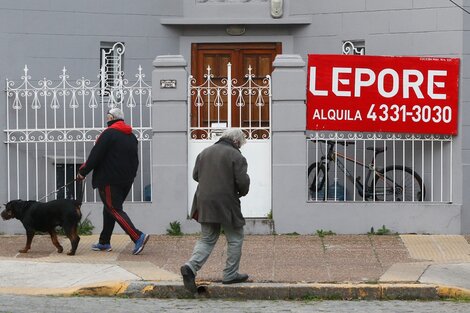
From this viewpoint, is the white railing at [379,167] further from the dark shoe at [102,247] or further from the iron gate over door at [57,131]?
the dark shoe at [102,247]

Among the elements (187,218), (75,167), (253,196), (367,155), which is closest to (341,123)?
(367,155)

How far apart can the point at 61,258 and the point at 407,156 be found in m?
5.14

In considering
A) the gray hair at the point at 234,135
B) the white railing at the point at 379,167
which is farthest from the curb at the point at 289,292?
the white railing at the point at 379,167

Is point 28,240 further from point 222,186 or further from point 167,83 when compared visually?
point 222,186

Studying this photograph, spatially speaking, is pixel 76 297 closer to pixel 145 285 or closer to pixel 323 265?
pixel 145 285

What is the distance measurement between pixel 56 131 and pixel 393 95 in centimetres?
470

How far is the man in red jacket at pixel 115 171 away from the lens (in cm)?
1275

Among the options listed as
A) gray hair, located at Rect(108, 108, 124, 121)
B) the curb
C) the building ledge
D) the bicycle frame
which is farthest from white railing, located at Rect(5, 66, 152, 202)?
the curb

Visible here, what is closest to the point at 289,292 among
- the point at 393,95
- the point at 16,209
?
the point at 16,209

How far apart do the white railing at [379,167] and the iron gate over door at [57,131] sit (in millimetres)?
2422

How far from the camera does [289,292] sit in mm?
10781

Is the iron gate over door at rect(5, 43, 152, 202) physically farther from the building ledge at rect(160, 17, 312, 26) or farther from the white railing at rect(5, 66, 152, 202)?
the building ledge at rect(160, 17, 312, 26)

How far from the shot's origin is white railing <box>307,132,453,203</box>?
14.6 metres

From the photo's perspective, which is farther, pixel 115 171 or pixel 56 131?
pixel 56 131
